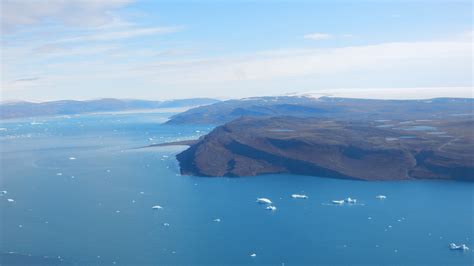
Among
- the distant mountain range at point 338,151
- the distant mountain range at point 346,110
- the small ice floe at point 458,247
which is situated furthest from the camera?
the distant mountain range at point 346,110

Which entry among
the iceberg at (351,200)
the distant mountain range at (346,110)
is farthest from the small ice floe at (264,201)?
the distant mountain range at (346,110)

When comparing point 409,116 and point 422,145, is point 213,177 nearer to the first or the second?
point 422,145

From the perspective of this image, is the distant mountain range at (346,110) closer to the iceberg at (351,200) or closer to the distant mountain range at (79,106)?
the iceberg at (351,200)

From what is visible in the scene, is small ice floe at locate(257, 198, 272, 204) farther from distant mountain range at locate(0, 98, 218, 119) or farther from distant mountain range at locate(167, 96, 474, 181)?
distant mountain range at locate(0, 98, 218, 119)

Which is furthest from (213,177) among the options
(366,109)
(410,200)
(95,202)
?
(366,109)

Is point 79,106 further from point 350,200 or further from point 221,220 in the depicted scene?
point 221,220

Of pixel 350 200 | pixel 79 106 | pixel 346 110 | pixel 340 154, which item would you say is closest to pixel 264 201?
pixel 350 200
